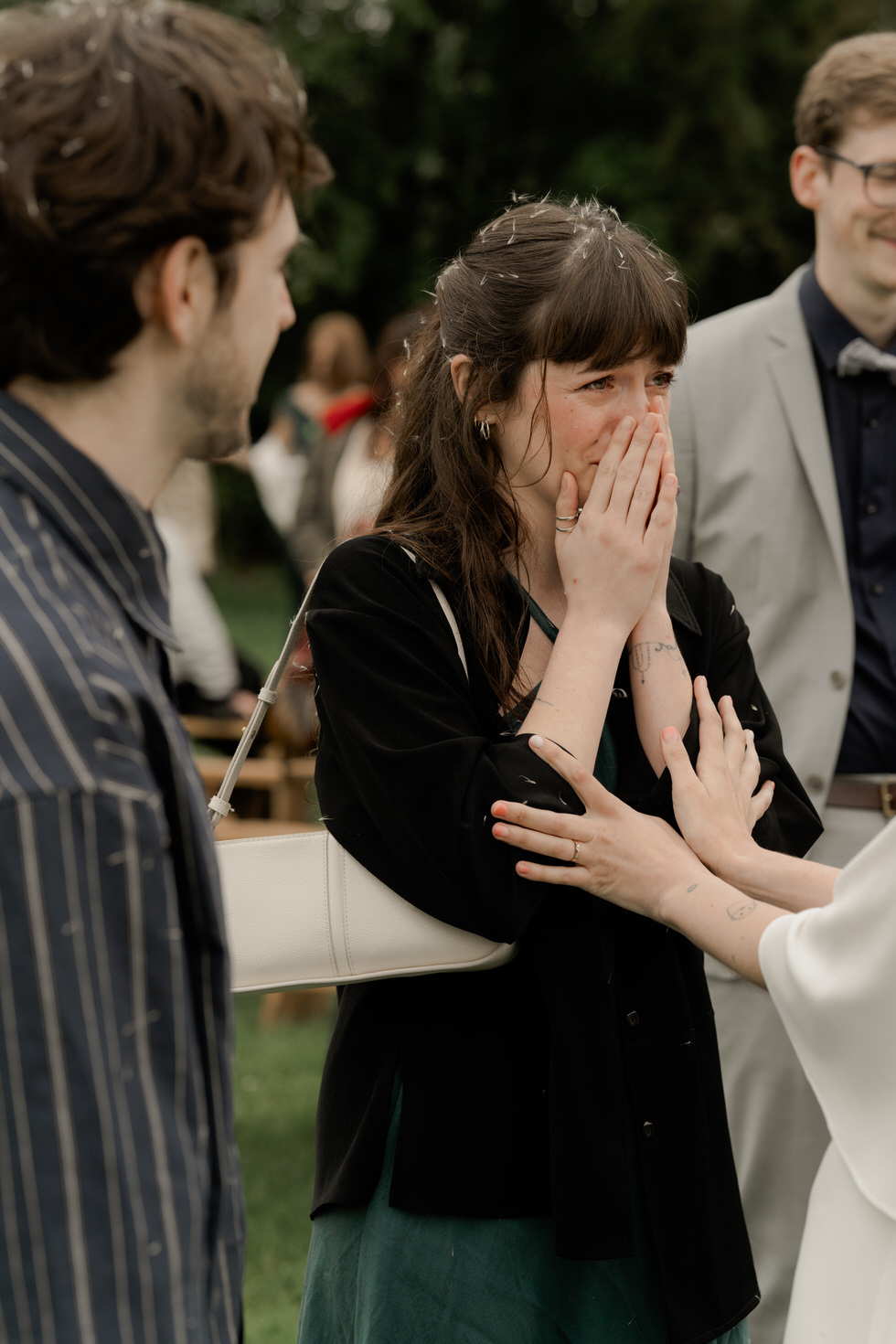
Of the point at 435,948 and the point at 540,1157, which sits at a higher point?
the point at 435,948

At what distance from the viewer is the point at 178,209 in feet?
4.09

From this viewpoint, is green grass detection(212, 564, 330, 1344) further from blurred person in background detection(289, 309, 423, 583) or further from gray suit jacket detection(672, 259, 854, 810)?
blurred person in background detection(289, 309, 423, 583)

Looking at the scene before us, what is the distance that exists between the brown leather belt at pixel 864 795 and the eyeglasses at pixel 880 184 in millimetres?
1227

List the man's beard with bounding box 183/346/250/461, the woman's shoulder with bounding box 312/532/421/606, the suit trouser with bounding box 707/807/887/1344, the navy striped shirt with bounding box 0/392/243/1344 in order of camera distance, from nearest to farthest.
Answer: the navy striped shirt with bounding box 0/392/243/1344
the man's beard with bounding box 183/346/250/461
the woman's shoulder with bounding box 312/532/421/606
the suit trouser with bounding box 707/807/887/1344

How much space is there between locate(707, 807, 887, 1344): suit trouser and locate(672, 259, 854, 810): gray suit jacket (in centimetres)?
12

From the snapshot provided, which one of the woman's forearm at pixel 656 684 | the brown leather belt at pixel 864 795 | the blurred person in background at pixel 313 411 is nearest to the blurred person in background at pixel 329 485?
the blurred person in background at pixel 313 411

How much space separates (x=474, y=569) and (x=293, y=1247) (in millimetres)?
2670

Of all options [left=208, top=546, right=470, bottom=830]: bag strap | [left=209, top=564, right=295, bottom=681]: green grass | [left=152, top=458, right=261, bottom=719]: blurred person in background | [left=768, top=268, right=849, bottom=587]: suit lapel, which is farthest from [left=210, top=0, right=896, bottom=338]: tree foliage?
[left=208, top=546, right=470, bottom=830]: bag strap

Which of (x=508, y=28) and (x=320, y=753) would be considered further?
(x=508, y=28)

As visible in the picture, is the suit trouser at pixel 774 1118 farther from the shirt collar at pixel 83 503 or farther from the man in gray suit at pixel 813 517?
the shirt collar at pixel 83 503

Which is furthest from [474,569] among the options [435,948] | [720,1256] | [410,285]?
[410,285]

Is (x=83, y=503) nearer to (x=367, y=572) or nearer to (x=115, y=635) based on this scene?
(x=115, y=635)

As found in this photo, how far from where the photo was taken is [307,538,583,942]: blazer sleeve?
1817 millimetres

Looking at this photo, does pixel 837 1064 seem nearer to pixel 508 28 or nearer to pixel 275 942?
pixel 275 942
